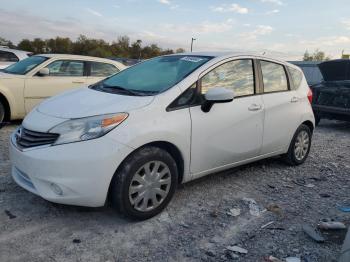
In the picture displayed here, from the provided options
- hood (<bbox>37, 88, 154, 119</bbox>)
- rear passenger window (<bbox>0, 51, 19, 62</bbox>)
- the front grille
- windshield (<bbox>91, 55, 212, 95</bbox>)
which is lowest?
the front grille

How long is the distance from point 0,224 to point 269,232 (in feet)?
8.13

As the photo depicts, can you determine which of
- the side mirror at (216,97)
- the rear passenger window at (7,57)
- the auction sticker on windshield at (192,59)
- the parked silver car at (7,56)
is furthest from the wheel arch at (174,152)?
the rear passenger window at (7,57)

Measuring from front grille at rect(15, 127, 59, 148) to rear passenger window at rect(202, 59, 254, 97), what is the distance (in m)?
1.63

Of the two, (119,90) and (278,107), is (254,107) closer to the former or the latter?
(278,107)

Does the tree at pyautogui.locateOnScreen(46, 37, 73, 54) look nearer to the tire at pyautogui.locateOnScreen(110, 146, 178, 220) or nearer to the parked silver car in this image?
the parked silver car

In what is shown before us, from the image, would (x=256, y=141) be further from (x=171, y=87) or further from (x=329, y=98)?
(x=329, y=98)

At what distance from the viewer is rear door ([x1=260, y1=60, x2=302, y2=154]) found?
4684 mm

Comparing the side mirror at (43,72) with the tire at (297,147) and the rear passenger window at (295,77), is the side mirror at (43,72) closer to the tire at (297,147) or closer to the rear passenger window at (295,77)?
the rear passenger window at (295,77)

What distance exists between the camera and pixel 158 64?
14.8 ft

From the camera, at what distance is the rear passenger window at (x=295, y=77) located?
5.29 metres

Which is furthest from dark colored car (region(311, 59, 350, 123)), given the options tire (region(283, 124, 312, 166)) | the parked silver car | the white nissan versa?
the parked silver car

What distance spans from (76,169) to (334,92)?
754 centimetres

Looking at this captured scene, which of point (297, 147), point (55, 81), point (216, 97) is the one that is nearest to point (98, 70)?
point (55, 81)

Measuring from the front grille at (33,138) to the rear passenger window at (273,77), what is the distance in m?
2.76
